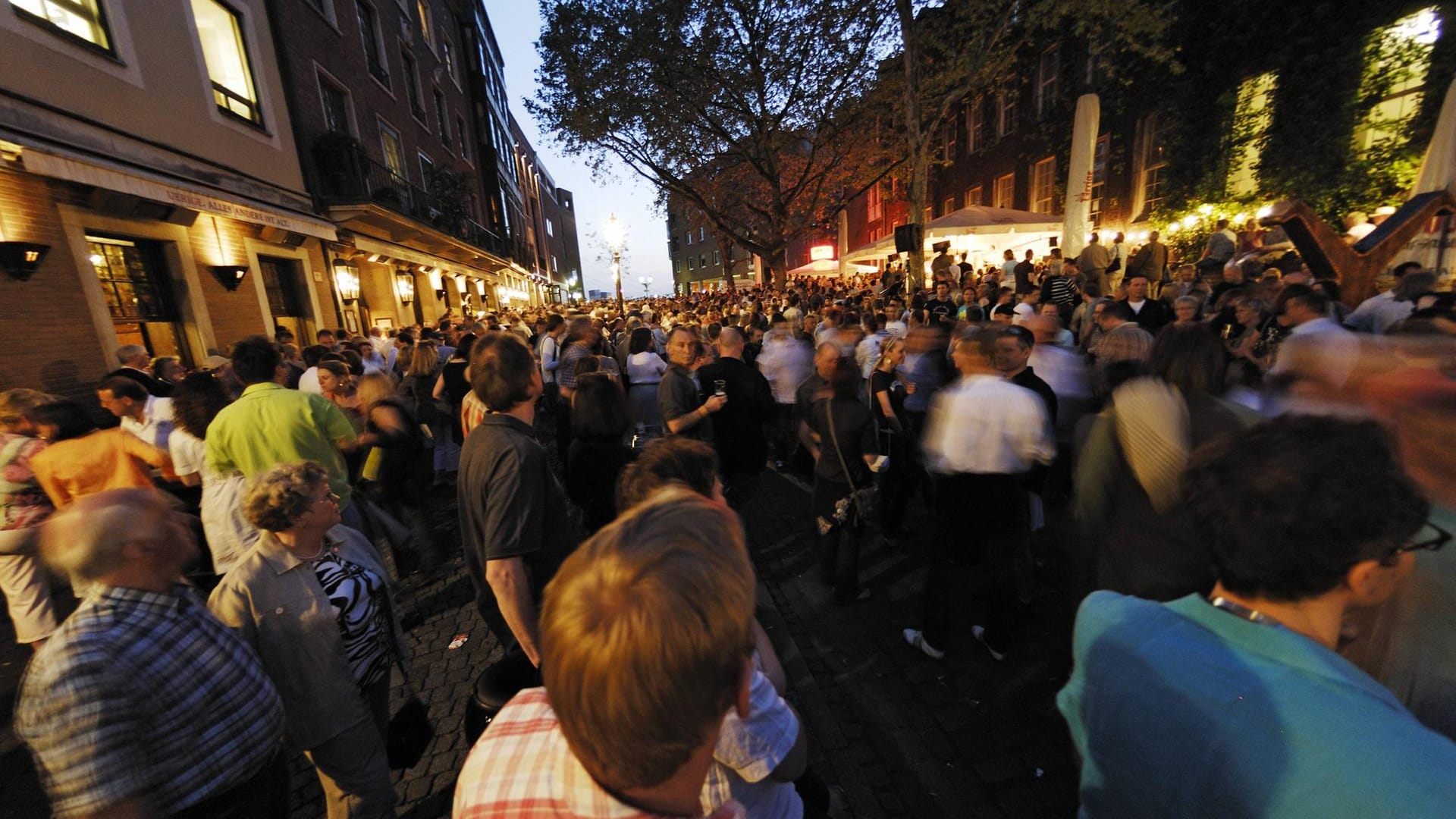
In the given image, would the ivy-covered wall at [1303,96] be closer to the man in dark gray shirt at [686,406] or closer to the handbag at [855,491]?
the handbag at [855,491]

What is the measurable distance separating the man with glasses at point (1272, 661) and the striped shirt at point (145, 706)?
7.98 ft

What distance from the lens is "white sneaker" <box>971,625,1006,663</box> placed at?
325cm

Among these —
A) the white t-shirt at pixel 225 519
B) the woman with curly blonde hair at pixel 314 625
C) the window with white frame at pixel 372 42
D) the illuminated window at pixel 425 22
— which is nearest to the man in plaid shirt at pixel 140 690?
the woman with curly blonde hair at pixel 314 625

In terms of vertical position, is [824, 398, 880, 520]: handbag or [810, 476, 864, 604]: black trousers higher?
[824, 398, 880, 520]: handbag

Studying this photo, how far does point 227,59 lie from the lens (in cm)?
967

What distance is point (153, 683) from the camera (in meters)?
1.54

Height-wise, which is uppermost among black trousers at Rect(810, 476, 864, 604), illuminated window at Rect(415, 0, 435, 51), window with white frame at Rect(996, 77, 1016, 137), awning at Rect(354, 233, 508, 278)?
illuminated window at Rect(415, 0, 435, 51)

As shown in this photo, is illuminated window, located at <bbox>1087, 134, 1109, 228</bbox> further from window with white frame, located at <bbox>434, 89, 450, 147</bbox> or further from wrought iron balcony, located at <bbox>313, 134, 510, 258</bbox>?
window with white frame, located at <bbox>434, 89, 450, 147</bbox>

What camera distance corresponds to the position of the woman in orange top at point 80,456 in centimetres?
314

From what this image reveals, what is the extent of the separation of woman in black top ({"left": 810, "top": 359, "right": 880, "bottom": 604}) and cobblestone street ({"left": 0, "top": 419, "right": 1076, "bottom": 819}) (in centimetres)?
27

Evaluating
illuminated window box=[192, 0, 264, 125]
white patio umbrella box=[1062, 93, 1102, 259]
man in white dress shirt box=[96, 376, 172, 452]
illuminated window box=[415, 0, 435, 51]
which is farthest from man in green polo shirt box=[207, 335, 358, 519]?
illuminated window box=[415, 0, 435, 51]

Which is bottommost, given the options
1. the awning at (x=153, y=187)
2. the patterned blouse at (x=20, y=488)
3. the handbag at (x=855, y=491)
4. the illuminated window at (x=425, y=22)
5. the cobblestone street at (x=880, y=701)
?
the cobblestone street at (x=880, y=701)

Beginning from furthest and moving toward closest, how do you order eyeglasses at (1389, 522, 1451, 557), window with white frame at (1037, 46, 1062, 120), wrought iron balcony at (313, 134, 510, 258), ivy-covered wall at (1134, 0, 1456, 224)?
1. window with white frame at (1037, 46, 1062, 120)
2. wrought iron balcony at (313, 134, 510, 258)
3. ivy-covered wall at (1134, 0, 1456, 224)
4. eyeglasses at (1389, 522, 1451, 557)

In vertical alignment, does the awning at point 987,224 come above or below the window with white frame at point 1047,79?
below
